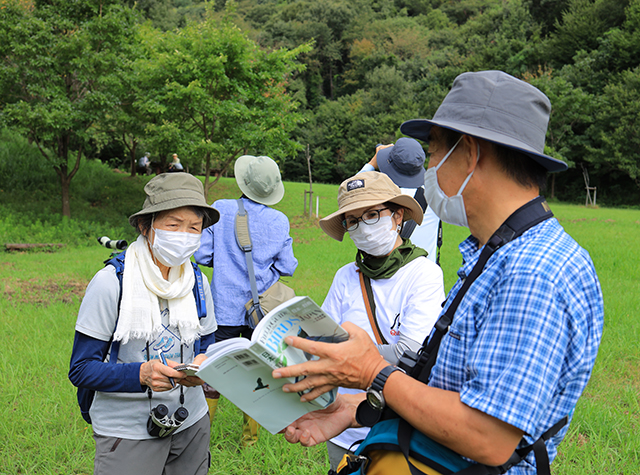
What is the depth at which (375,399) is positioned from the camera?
1.37m

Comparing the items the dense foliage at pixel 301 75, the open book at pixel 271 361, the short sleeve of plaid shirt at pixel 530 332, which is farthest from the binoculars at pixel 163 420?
the dense foliage at pixel 301 75

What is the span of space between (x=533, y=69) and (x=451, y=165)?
44.6 metres

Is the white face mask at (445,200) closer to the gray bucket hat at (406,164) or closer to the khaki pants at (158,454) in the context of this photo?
the khaki pants at (158,454)

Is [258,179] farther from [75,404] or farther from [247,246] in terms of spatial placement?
[75,404]

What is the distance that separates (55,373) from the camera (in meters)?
5.06

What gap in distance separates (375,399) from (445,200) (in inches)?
27.4

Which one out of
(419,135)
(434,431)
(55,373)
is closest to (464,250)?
(419,135)

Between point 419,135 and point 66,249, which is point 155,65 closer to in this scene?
point 66,249

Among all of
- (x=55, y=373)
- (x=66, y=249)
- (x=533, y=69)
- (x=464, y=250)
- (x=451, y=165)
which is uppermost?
(x=533, y=69)

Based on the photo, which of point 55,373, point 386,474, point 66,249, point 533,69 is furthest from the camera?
point 533,69

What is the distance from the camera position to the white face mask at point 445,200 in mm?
1514

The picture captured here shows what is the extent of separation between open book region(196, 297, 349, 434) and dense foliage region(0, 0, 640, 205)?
1469 centimetres

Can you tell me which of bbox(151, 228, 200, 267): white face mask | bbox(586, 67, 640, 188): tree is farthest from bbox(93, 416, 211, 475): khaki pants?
bbox(586, 67, 640, 188): tree

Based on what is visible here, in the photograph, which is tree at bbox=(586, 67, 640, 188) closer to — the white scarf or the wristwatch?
the white scarf
